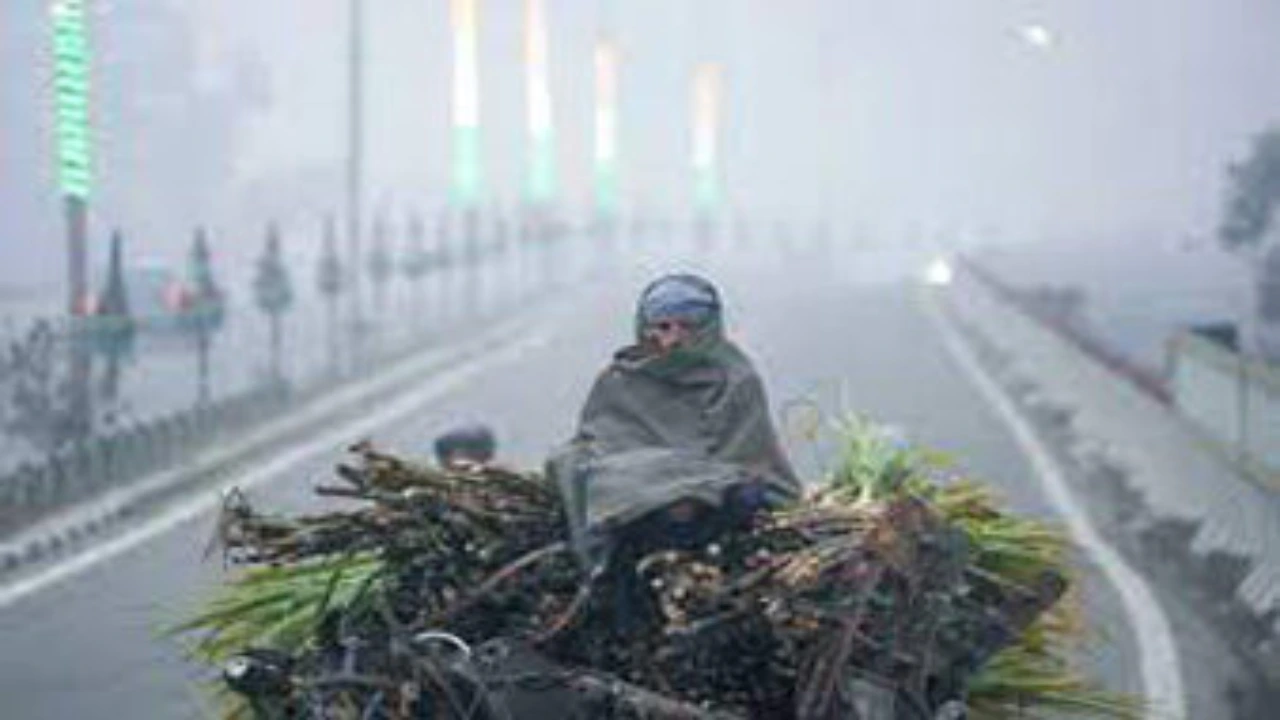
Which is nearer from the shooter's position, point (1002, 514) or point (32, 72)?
point (1002, 514)

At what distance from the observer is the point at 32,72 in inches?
2061

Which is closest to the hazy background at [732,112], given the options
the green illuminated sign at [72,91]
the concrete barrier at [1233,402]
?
the green illuminated sign at [72,91]

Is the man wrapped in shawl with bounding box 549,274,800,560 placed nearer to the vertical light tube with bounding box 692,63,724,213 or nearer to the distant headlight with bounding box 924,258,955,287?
the distant headlight with bounding box 924,258,955,287

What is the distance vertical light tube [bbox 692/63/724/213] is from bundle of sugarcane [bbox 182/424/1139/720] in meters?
99.0

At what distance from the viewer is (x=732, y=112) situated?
149 meters

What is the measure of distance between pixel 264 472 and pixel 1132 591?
1285 centimetres

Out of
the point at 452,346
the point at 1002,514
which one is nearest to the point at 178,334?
A: the point at 452,346

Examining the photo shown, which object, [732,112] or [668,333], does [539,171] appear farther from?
[668,333]

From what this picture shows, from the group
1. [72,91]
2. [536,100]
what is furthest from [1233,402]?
[536,100]

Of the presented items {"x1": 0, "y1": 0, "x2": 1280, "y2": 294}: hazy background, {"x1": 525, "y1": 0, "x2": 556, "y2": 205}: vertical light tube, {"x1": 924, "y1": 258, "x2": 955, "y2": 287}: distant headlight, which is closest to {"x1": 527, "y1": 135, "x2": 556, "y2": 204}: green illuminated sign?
{"x1": 525, "y1": 0, "x2": 556, "y2": 205}: vertical light tube

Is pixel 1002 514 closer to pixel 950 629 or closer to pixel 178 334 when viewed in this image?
pixel 950 629

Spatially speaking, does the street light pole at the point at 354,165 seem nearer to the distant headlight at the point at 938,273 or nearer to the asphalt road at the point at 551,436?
the asphalt road at the point at 551,436

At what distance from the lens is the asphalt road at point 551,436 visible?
14383mm

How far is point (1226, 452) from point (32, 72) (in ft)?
120
